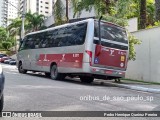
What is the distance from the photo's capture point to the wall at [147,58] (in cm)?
1888

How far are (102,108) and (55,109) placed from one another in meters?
1.23

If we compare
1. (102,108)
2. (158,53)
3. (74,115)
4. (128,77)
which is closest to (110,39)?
(158,53)

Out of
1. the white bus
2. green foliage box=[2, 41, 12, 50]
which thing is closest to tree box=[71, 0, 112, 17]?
the white bus

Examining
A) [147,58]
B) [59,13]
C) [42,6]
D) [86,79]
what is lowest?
[86,79]

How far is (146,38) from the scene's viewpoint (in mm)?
19891

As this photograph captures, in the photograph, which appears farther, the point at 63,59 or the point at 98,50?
the point at 63,59

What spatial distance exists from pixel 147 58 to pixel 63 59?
5.31 metres

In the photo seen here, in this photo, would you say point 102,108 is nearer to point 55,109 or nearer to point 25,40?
point 55,109

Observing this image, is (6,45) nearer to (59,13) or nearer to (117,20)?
(59,13)

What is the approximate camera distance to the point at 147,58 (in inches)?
778

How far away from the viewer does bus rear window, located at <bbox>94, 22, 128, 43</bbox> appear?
16.1 m

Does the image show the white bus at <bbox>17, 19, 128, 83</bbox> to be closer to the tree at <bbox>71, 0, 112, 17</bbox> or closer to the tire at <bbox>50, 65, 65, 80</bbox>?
the tire at <bbox>50, 65, 65, 80</bbox>

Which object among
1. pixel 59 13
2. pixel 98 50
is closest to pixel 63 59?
pixel 98 50

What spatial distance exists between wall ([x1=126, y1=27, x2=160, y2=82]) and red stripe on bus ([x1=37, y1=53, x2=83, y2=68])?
5.09 metres
